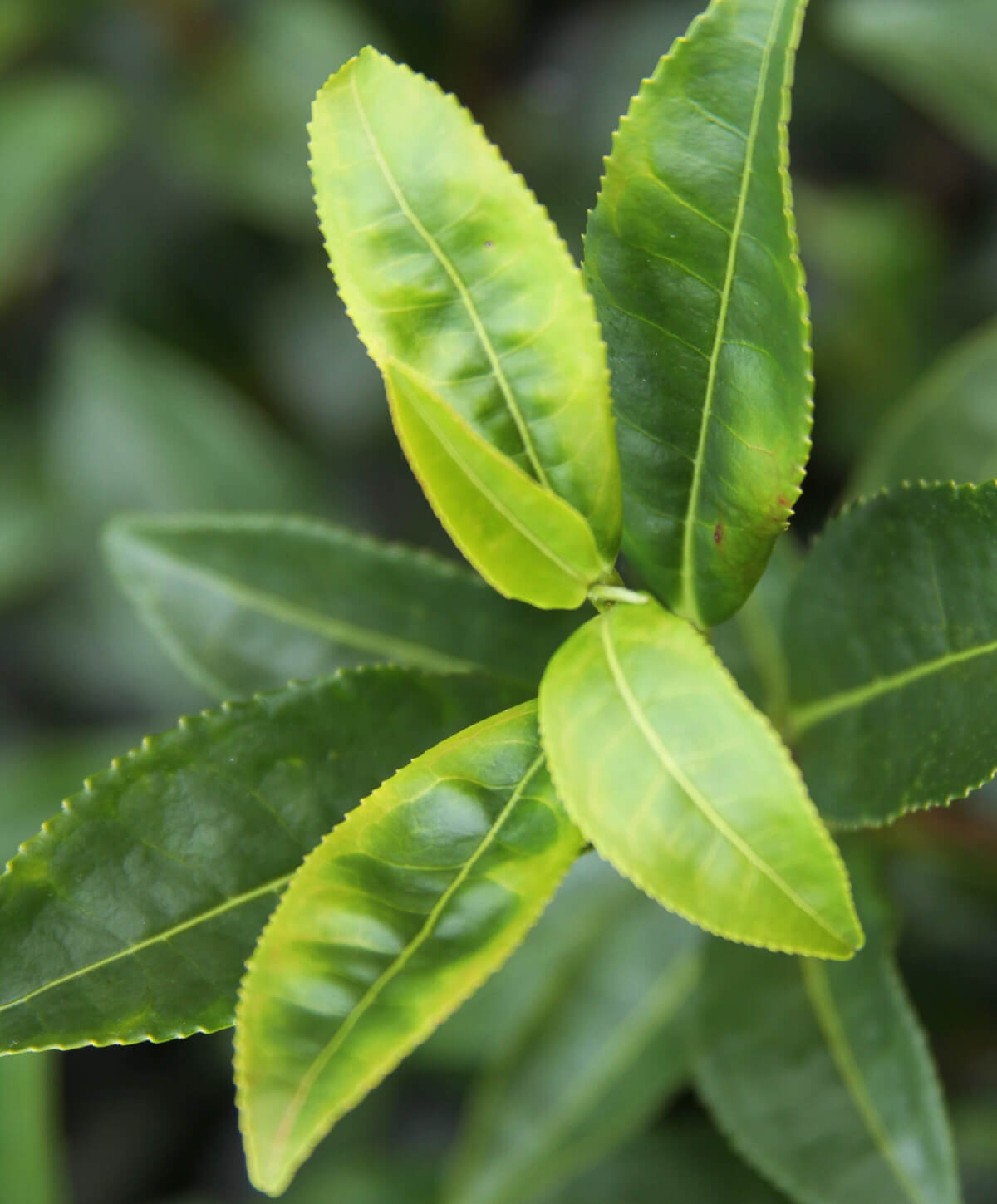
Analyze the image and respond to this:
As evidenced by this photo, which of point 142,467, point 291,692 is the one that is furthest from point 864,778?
point 142,467

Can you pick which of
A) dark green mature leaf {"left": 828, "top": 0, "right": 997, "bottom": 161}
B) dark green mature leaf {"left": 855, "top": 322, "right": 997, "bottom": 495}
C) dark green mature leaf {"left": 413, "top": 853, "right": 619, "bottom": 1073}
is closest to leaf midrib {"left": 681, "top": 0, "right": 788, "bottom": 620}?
dark green mature leaf {"left": 855, "top": 322, "right": 997, "bottom": 495}

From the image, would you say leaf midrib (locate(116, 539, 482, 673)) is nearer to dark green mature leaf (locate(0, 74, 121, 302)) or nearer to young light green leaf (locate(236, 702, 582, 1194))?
young light green leaf (locate(236, 702, 582, 1194))

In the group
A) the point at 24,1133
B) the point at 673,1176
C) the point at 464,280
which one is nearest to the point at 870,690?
the point at 464,280

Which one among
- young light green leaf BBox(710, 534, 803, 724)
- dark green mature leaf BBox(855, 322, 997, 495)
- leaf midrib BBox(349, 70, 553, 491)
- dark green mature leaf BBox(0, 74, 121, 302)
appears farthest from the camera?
dark green mature leaf BBox(0, 74, 121, 302)

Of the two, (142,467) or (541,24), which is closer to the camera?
(142,467)

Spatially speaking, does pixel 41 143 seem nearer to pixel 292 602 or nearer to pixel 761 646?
pixel 292 602

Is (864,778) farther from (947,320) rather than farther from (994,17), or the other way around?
(947,320)

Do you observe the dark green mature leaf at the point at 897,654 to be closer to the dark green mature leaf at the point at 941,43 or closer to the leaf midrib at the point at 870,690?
the leaf midrib at the point at 870,690
